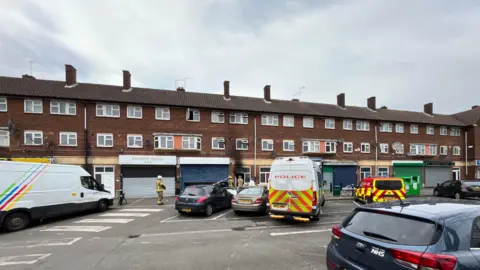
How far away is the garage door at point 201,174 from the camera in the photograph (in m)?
23.1

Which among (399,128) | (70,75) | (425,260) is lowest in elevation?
(425,260)

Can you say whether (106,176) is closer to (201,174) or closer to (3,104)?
(201,174)

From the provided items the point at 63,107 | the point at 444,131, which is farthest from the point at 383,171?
the point at 63,107

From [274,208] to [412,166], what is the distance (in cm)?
2796

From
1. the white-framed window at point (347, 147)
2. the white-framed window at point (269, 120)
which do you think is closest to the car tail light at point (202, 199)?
the white-framed window at point (269, 120)

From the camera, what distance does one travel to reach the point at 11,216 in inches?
378

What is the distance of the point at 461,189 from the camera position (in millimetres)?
17703

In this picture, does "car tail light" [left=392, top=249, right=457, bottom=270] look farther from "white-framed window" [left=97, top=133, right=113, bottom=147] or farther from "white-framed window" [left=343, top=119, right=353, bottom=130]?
"white-framed window" [left=343, top=119, right=353, bottom=130]

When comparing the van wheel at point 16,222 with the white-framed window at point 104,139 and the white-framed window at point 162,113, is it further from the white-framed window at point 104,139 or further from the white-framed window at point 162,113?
the white-framed window at point 162,113

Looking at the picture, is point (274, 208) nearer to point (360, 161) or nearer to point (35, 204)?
point (35, 204)

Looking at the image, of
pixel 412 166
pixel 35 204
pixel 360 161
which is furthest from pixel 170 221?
pixel 412 166

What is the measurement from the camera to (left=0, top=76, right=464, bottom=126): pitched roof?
21.2m

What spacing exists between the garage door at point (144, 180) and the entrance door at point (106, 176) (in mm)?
913

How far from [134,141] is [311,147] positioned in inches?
689
